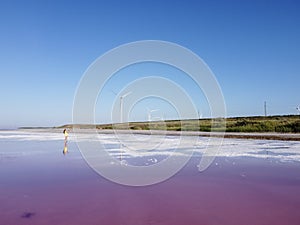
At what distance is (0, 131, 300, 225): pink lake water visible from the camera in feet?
16.2

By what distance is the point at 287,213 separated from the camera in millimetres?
5191

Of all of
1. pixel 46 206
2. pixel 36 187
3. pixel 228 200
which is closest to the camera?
pixel 46 206

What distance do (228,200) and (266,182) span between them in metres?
2.17

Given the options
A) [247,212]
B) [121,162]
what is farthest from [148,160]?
[247,212]

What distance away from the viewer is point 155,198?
6.29m

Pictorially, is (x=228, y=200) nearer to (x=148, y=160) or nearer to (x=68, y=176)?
(x=68, y=176)

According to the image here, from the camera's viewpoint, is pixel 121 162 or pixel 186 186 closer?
pixel 186 186

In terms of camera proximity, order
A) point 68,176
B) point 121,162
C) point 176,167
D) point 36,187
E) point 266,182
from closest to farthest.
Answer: point 36,187 < point 266,182 < point 68,176 < point 176,167 < point 121,162

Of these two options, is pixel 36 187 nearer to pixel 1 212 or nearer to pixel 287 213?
pixel 1 212

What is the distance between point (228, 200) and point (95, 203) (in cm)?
251

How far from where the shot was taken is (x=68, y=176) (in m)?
8.52

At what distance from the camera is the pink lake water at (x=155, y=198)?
4.95 meters

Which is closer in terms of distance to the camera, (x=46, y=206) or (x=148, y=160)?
(x=46, y=206)

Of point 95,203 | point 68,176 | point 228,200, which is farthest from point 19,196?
point 228,200
